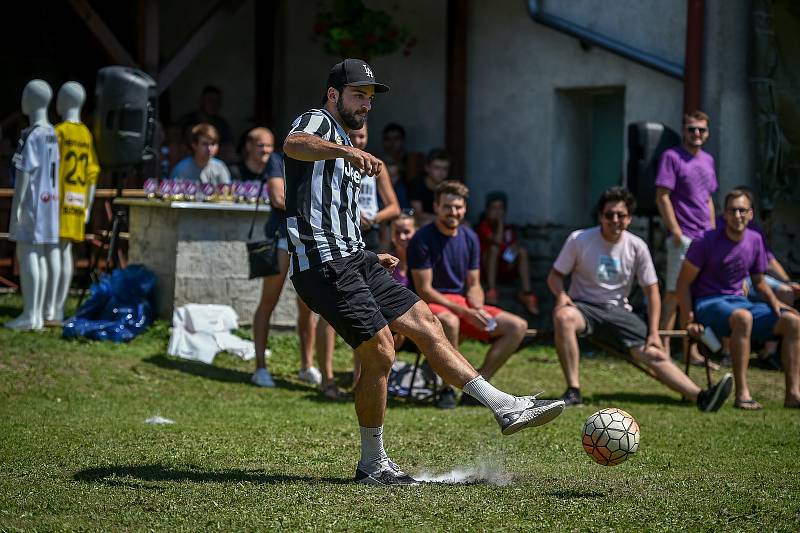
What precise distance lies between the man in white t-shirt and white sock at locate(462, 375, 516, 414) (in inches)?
138

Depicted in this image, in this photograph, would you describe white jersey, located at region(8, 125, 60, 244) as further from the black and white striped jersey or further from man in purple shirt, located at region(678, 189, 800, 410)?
the black and white striped jersey

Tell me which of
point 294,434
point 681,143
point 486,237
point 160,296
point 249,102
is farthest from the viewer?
point 249,102

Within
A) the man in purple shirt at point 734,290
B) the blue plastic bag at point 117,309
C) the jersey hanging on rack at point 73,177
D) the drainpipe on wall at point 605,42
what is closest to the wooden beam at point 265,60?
the drainpipe on wall at point 605,42

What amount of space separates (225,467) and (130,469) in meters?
0.49

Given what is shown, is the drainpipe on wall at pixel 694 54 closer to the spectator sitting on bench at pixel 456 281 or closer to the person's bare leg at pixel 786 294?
the person's bare leg at pixel 786 294

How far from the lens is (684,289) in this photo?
1029 cm

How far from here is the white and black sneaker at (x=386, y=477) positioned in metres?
6.17

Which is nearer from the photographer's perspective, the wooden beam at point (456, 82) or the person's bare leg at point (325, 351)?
the person's bare leg at point (325, 351)

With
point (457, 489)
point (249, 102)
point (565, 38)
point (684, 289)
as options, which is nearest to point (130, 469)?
point (457, 489)

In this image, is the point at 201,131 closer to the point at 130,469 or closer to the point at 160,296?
the point at 160,296

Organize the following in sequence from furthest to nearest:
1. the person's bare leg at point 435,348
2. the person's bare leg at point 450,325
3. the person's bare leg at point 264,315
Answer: the person's bare leg at point 264,315
the person's bare leg at point 450,325
the person's bare leg at point 435,348

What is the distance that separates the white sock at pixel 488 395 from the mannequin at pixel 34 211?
639 centimetres

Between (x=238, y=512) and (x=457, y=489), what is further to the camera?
(x=457, y=489)

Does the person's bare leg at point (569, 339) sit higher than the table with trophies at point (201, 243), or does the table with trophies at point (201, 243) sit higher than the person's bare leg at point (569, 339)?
the table with trophies at point (201, 243)
